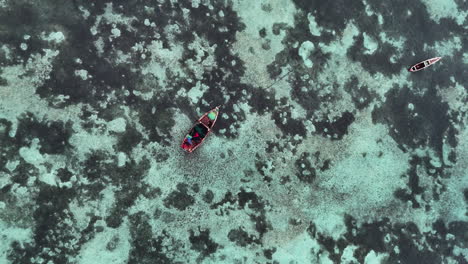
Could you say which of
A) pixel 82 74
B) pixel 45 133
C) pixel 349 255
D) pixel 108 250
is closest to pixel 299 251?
pixel 349 255

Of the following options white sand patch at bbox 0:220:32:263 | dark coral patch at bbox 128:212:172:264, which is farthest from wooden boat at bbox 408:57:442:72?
white sand patch at bbox 0:220:32:263

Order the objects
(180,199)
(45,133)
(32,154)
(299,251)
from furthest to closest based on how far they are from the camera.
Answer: (299,251), (180,199), (45,133), (32,154)

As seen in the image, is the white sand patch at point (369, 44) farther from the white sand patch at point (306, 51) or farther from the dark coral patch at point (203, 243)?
the dark coral patch at point (203, 243)

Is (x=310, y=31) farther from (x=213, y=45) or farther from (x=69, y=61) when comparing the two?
(x=69, y=61)

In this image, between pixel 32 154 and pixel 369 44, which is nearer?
pixel 32 154

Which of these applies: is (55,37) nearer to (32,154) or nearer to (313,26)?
(32,154)

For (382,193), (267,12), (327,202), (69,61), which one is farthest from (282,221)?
(69,61)
